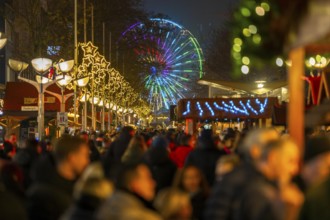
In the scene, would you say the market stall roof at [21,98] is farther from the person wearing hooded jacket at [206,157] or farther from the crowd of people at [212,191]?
the crowd of people at [212,191]

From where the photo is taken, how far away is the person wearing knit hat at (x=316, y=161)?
656 centimetres

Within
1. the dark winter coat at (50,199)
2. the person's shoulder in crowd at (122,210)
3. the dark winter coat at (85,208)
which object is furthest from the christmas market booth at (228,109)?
the person's shoulder in crowd at (122,210)

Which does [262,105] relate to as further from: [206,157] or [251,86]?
[206,157]

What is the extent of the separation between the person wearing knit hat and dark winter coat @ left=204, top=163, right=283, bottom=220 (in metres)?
0.36

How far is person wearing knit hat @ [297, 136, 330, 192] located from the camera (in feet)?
21.5

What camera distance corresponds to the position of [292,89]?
→ 8500 mm

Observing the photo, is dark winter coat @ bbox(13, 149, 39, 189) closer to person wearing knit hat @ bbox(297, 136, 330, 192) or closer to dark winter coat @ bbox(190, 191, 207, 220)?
dark winter coat @ bbox(190, 191, 207, 220)

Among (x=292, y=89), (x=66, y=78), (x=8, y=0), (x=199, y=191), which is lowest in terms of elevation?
(x=199, y=191)

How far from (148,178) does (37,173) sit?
208cm

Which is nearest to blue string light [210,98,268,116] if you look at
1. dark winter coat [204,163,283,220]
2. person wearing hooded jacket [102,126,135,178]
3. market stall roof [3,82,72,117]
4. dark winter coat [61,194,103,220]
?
person wearing hooded jacket [102,126,135,178]

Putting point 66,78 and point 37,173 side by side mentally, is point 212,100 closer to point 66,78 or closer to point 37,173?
point 66,78

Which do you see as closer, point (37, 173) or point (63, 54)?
point (37, 173)

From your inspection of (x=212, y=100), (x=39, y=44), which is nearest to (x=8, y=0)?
(x=39, y=44)

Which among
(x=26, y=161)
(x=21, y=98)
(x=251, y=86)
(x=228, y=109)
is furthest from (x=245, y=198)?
(x=21, y=98)
